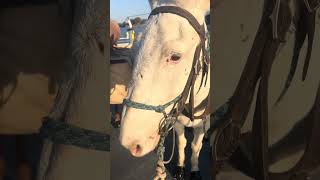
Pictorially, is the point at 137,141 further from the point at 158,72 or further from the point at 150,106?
the point at 158,72

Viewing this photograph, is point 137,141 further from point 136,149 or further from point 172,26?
point 172,26

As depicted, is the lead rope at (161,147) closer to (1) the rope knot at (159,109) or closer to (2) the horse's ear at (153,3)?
(1) the rope knot at (159,109)

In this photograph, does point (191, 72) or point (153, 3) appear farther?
point (191, 72)

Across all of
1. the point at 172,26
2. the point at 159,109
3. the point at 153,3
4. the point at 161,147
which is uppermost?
the point at 153,3

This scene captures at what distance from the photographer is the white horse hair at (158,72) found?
2.30m

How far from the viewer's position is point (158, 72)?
234 cm

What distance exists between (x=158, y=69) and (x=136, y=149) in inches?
15.5

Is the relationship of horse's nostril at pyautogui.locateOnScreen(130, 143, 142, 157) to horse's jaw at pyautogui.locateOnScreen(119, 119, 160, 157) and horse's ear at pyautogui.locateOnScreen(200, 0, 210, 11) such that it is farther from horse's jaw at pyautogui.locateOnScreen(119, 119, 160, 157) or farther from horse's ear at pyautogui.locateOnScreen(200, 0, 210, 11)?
horse's ear at pyautogui.locateOnScreen(200, 0, 210, 11)

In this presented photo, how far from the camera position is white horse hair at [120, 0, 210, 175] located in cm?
230

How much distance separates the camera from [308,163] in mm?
2639

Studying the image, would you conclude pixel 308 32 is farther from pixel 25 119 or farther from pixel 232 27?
pixel 25 119

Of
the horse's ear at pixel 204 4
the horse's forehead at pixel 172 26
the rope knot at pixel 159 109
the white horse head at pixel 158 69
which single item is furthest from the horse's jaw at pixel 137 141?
the horse's ear at pixel 204 4

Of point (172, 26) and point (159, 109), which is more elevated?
point (172, 26)

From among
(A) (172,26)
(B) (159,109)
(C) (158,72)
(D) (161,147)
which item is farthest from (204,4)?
(D) (161,147)
